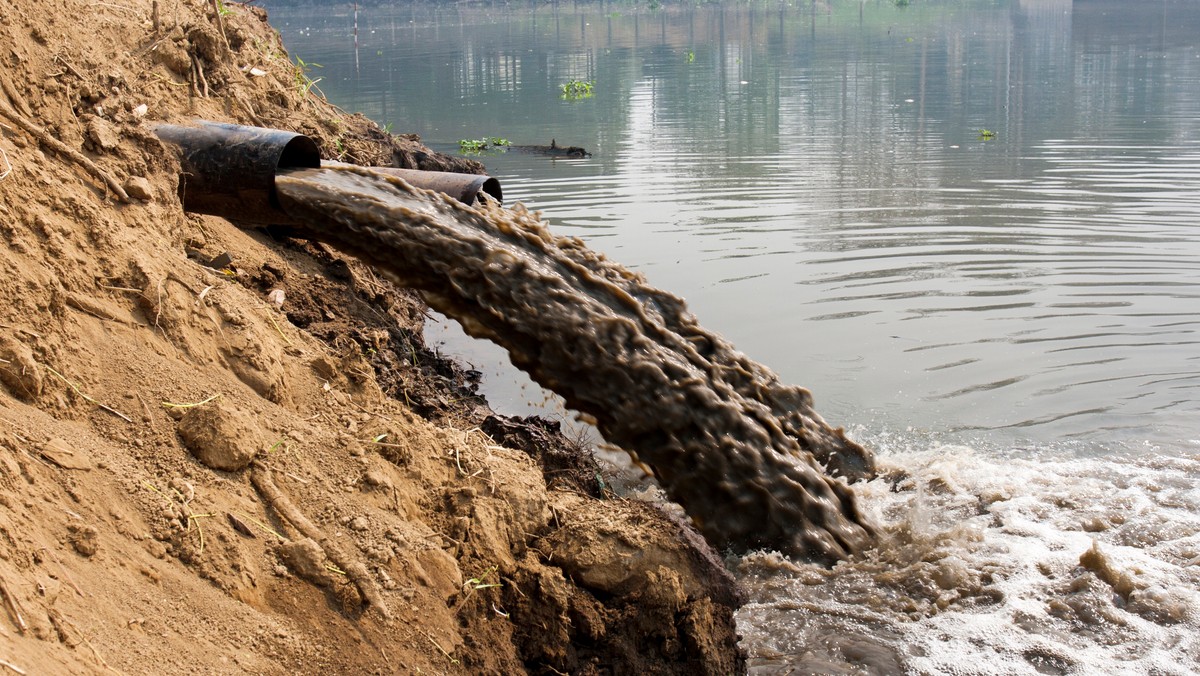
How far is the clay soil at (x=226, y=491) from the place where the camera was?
299cm

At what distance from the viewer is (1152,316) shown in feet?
28.0

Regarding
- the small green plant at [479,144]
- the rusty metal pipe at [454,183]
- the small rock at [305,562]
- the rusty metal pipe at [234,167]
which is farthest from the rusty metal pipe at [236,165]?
the small green plant at [479,144]

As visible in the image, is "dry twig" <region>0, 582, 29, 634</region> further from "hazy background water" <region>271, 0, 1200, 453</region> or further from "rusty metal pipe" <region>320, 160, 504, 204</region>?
"hazy background water" <region>271, 0, 1200, 453</region>

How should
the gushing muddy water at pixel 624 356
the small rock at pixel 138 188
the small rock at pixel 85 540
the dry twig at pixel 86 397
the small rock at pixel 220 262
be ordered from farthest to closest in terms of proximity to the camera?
the small rock at pixel 220 262
the gushing muddy water at pixel 624 356
the small rock at pixel 138 188
the dry twig at pixel 86 397
the small rock at pixel 85 540

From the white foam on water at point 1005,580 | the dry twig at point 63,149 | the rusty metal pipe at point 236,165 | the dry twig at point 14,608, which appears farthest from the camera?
the rusty metal pipe at point 236,165

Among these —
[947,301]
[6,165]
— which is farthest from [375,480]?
[947,301]

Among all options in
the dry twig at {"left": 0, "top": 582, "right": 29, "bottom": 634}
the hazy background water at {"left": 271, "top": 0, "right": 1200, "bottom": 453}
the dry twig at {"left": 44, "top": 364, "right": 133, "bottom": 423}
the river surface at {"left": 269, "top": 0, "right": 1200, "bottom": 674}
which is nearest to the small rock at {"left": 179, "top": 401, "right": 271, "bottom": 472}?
the dry twig at {"left": 44, "top": 364, "right": 133, "bottom": 423}

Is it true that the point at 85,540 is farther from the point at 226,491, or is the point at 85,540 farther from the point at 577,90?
the point at 577,90

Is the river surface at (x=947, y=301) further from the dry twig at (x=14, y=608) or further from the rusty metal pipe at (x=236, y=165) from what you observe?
the dry twig at (x=14, y=608)

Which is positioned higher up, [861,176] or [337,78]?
[337,78]

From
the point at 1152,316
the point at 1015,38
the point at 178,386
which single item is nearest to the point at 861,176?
the point at 1152,316

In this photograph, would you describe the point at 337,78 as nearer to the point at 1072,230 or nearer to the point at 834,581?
the point at 1072,230

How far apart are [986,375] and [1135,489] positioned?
1774 millimetres

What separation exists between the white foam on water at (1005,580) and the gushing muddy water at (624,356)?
0.94 ft
